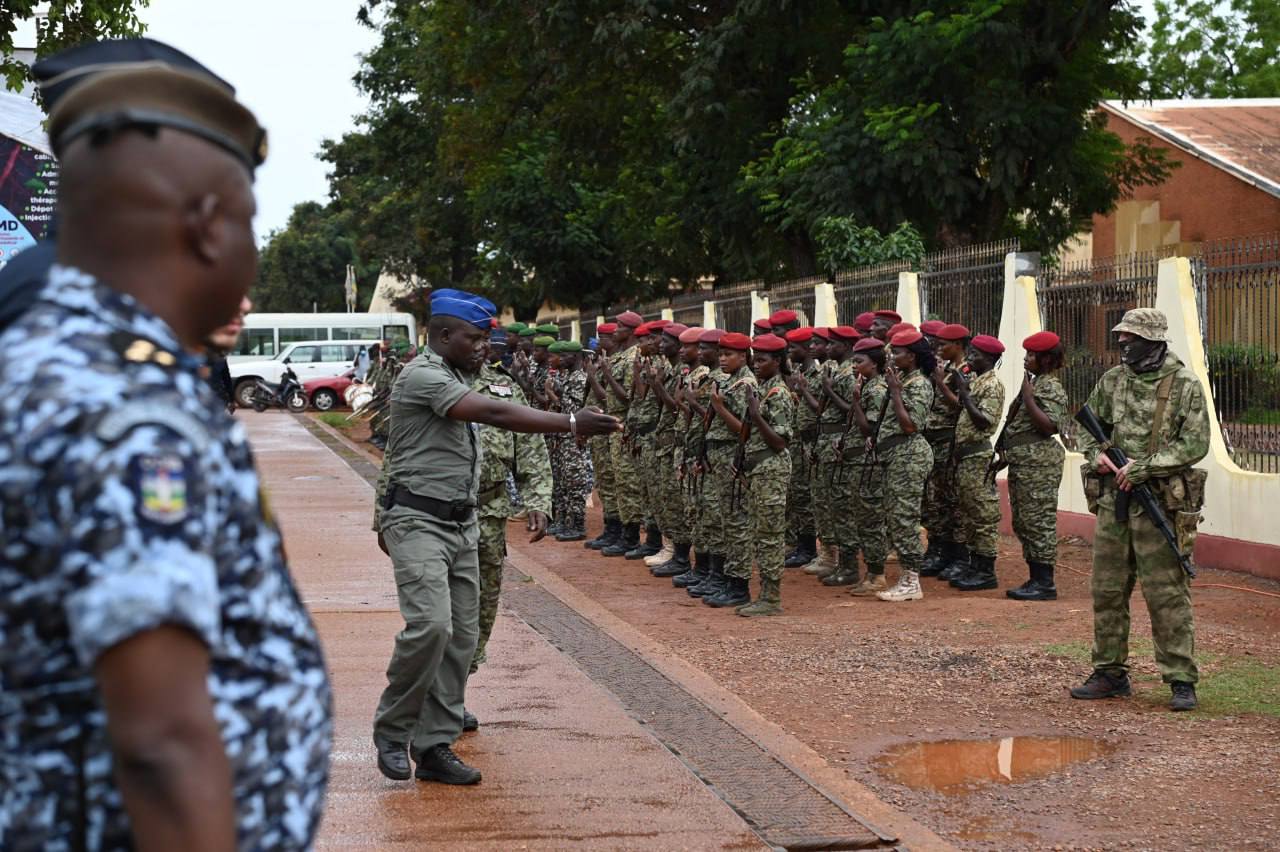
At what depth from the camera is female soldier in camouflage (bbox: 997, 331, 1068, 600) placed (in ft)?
37.9

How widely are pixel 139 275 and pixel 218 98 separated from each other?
271mm

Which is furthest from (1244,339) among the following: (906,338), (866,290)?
(866,290)

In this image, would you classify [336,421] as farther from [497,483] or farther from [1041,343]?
[497,483]

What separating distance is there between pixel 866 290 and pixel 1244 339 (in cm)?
587

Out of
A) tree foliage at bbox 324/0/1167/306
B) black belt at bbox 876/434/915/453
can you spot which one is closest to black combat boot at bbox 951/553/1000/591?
black belt at bbox 876/434/915/453

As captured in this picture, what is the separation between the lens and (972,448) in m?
12.0

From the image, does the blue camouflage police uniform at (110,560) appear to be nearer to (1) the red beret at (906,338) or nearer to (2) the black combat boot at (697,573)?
(1) the red beret at (906,338)

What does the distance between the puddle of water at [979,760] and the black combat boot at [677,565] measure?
588 cm

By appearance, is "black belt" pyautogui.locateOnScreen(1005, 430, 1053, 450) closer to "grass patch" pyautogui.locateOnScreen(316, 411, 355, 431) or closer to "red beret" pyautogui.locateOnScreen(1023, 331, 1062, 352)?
"red beret" pyautogui.locateOnScreen(1023, 331, 1062, 352)

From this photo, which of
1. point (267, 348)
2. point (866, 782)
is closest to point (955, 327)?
point (866, 782)

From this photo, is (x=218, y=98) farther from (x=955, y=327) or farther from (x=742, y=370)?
(x=955, y=327)

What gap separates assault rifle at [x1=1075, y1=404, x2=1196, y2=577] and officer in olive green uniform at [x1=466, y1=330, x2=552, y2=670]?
8.85 ft

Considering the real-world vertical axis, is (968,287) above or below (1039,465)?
above

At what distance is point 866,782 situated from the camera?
662 cm
